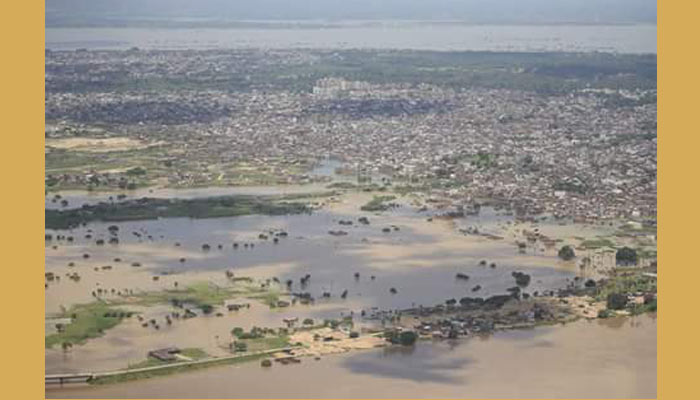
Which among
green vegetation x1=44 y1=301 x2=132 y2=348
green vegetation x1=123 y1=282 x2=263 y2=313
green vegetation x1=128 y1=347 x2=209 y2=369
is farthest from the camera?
green vegetation x1=123 y1=282 x2=263 y2=313

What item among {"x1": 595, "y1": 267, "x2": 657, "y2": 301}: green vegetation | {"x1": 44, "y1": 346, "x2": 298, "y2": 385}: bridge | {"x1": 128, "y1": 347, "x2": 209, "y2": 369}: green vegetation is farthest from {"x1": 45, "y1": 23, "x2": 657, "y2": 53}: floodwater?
{"x1": 44, "y1": 346, "x2": 298, "y2": 385}: bridge

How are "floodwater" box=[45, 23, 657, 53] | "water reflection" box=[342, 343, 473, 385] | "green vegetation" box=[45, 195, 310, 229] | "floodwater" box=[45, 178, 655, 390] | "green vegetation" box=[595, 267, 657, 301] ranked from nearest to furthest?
"water reflection" box=[342, 343, 473, 385]
"floodwater" box=[45, 178, 655, 390]
"green vegetation" box=[595, 267, 657, 301]
"green vegetation" box=[45, 195, 310, 229]
"floodwater" box=[45, 23, 657, 53]

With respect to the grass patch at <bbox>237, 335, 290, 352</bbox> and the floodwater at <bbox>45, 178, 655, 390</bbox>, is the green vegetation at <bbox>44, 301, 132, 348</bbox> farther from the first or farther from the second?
the grass patch at <bbox>237, 335, 290, 352</bbox>

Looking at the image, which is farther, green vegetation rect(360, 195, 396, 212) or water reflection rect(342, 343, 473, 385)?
green vegetation rect(360, 195, 396, 212)

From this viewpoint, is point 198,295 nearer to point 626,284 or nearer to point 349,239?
point 349,239

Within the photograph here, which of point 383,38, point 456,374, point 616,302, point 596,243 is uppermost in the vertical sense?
point 383,38

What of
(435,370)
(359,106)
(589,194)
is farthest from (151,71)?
(435,370)

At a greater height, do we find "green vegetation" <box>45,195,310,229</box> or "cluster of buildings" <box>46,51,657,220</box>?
"cluster of buildings" <box>46,51,657,220</box>

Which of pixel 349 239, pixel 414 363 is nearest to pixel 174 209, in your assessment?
pixel 349 239
